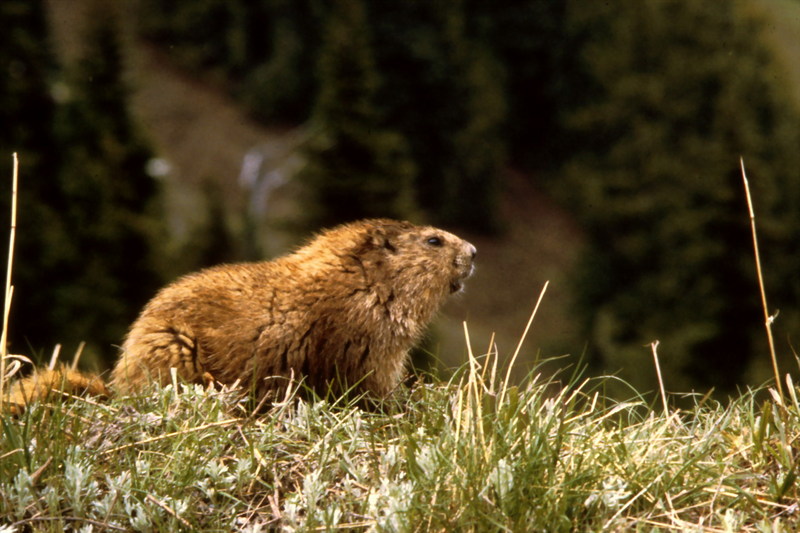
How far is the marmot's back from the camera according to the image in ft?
19.7

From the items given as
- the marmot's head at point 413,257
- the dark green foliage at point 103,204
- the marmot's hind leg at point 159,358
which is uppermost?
the marmot's head at point 413,257

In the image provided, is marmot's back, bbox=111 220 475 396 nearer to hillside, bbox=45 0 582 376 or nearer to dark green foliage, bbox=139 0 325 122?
hillside, bbox=45 0 582 376

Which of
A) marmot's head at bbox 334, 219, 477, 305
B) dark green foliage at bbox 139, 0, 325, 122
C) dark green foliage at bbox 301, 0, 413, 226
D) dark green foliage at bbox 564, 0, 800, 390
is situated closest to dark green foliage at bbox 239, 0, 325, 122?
dark green foliage at bbox 139, 0, 325, 122

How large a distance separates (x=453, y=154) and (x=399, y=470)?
161 feet

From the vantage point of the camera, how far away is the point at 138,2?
66250mm

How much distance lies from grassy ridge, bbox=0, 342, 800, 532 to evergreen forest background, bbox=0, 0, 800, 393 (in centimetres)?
236

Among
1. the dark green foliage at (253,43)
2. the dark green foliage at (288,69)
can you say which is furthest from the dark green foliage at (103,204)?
the dark green foliage at (253,43)

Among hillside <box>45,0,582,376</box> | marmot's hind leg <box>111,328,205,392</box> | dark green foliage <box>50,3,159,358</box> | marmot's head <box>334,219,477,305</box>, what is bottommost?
hillside <box>45,0,582,376</box>

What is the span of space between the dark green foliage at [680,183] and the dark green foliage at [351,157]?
864 centimetres

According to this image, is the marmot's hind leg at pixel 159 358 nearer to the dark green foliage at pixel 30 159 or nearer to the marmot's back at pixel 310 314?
the marmot's back at pixel 310 314

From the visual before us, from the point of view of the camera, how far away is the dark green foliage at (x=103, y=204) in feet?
83.4

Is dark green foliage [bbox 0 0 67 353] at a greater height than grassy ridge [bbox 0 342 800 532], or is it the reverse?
grassy ridge [bbox 0 342 800 532]

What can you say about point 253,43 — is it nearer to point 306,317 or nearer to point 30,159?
point 30,159

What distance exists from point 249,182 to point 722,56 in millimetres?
23182
